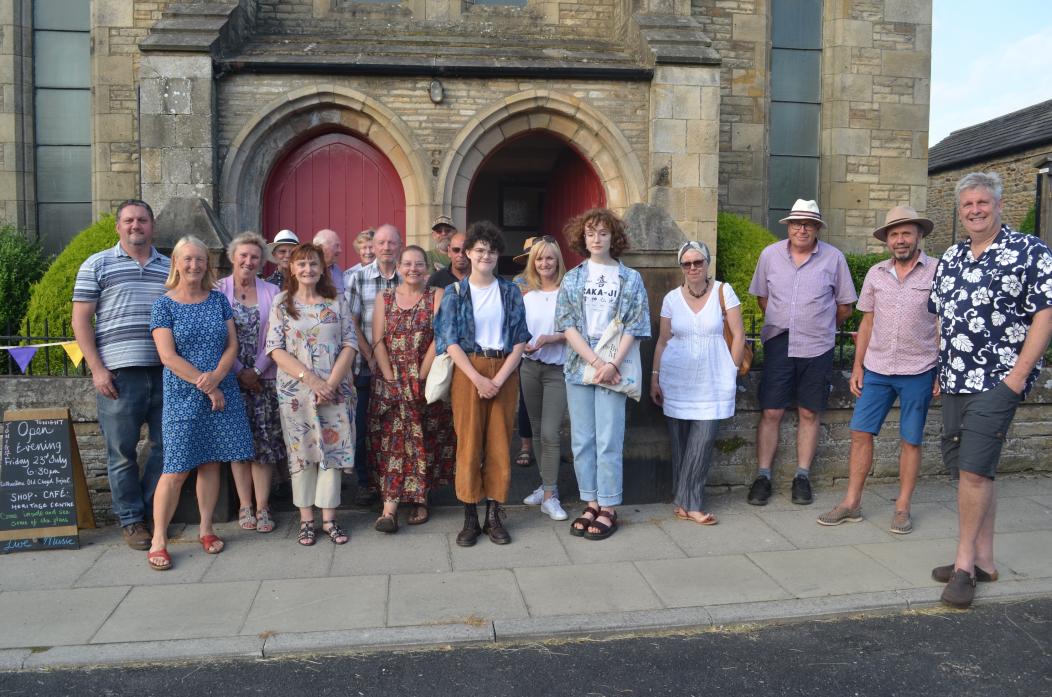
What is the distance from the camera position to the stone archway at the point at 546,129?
973cm

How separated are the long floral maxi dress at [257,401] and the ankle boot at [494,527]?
1374mm

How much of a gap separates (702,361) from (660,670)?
7.36 feet

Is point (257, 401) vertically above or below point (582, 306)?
below

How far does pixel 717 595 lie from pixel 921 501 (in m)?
2.50

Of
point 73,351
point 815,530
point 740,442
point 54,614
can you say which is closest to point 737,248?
point 740,442

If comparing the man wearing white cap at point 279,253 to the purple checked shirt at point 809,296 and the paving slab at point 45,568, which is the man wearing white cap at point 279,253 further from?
the purple checked shirt at point 809,296

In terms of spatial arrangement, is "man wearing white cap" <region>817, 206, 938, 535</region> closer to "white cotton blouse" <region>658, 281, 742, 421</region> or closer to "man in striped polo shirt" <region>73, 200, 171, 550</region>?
"white cotton blouse" <region>658, 281, 742, 421</region>

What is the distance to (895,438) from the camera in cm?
628

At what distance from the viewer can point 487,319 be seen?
15.7 feet

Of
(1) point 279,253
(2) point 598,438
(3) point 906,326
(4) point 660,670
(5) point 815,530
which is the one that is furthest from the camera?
(1) point 279,253

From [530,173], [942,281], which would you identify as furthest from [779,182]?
[942,281]

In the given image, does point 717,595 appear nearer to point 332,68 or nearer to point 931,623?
point 931,623

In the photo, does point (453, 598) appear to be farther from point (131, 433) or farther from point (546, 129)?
point (546, 129)

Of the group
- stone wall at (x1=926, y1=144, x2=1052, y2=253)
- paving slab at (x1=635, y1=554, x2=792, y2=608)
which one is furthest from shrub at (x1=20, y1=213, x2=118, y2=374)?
stone wall at (x1=926, y1=144, x2=1052, y2=253)
